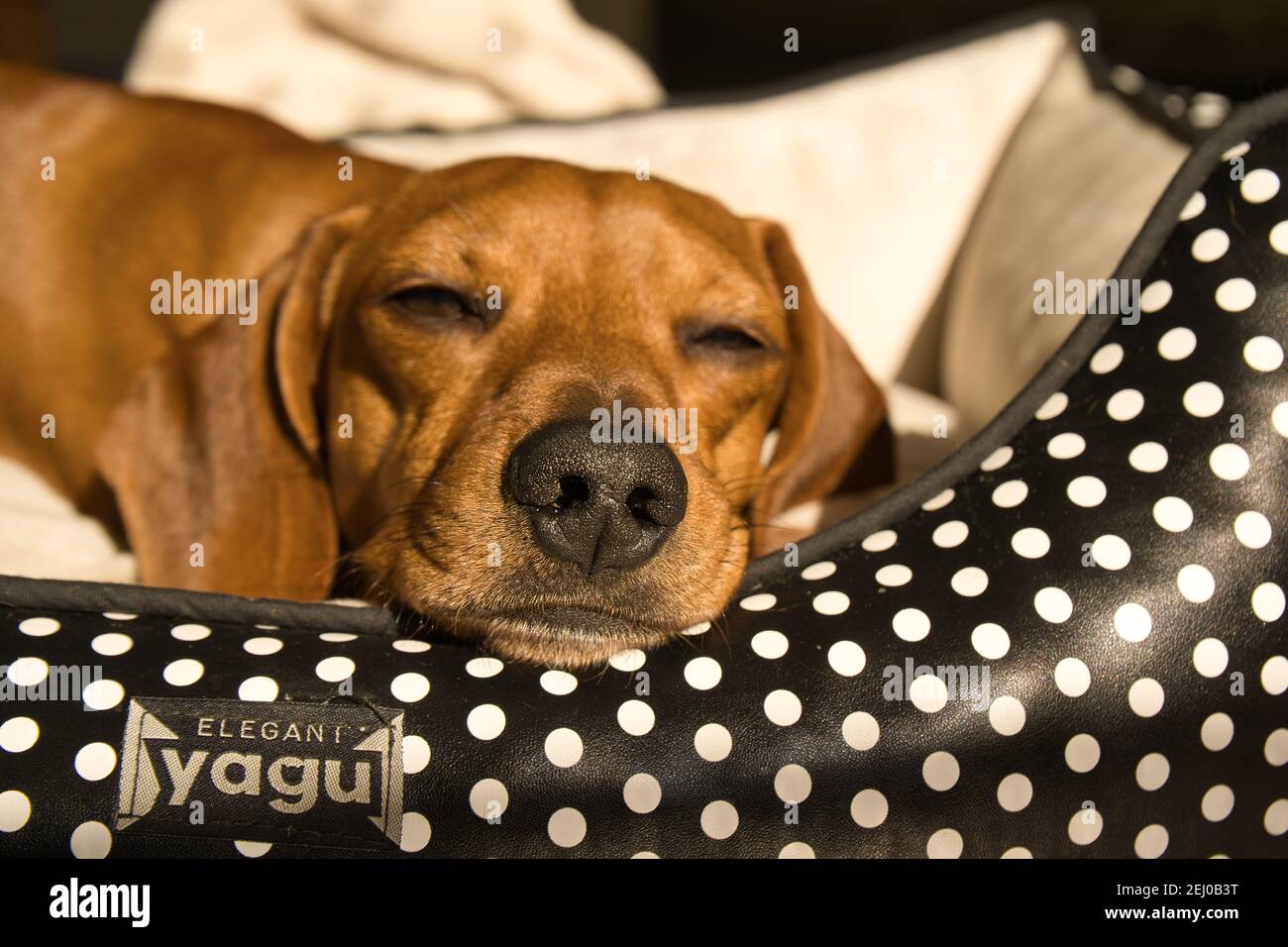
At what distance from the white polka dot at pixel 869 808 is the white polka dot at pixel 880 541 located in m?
0.46

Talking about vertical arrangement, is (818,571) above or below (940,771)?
above

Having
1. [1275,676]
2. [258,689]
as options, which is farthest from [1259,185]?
[258,689]

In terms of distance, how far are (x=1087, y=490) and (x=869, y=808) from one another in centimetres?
67

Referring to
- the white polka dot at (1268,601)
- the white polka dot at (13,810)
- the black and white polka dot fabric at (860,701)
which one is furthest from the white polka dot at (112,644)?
the white polka dot at (1268,601)

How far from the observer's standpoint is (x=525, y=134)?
148 inches

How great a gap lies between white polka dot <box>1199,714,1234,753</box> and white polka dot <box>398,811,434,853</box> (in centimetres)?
116

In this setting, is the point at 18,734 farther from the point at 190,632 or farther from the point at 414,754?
the point at 414,754

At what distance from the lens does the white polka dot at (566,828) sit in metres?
1.62

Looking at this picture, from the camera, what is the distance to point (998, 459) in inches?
82.8

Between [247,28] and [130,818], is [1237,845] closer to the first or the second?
[130,818]

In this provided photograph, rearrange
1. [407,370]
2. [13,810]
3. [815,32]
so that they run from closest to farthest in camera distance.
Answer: [13,810], [407,370], [815,32]

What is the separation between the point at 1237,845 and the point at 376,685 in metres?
1.35

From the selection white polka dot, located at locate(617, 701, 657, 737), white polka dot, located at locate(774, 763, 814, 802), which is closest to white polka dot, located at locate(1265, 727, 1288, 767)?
white polka dot, located at locate(774, 763, 814, 802)

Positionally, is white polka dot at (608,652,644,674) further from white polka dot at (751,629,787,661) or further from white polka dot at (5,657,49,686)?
white polka dot at (5,657,49,686)
